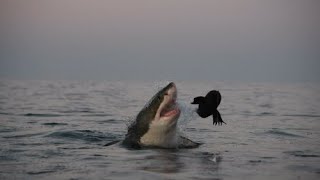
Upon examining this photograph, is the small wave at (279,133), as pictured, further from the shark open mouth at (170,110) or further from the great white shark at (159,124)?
the shark open mouth at (170,110)

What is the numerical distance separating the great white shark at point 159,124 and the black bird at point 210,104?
46 cm

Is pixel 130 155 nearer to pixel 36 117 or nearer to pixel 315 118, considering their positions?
pixel 36 117

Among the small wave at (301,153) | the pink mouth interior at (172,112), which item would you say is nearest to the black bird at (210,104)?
the pink mouth interior at (172,112)

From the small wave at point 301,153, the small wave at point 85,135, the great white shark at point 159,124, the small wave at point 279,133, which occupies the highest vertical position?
the great white shark at point 159,124

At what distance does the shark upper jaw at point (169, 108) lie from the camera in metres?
9.91

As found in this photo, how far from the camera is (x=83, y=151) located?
35.7 feet

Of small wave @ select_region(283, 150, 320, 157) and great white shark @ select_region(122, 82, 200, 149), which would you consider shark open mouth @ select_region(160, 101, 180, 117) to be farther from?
small wave @ select_region(283, 150, 320, 157)

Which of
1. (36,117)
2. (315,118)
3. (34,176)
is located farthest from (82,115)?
(34,176)

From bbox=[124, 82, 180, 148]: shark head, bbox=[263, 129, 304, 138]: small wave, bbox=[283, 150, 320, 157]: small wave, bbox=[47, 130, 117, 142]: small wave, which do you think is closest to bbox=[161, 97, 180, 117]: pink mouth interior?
bbox=[124, 82, 180, 148]: shark head

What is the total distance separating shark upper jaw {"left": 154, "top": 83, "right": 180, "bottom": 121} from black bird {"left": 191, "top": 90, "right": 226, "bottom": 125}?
396 millimetres

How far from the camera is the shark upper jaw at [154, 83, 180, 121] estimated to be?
32.5 ft

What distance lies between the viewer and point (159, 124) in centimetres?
1030

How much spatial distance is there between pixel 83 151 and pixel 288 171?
442 centimetres

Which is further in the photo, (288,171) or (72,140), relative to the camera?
(72,140)
